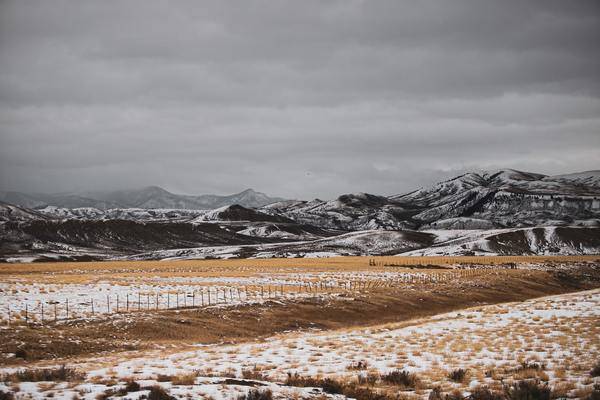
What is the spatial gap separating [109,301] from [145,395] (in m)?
30.8

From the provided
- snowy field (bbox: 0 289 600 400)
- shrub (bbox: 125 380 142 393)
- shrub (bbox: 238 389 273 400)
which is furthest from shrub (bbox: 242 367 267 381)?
shrub (bbox: 125 380 142 393)

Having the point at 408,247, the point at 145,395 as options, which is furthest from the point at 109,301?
the point at 408,247

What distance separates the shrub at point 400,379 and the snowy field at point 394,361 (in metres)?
0.28

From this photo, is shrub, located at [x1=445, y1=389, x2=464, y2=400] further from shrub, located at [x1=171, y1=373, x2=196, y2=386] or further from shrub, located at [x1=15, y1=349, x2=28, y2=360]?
shrub, located at [x1=15, y1=349, x2=28, y2=360]

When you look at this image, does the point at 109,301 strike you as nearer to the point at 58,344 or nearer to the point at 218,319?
the point at 218,319

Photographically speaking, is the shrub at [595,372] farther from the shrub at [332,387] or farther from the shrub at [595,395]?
the shrub at [332,387]

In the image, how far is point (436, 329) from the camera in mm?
28656

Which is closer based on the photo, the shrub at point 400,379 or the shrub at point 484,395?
the shrub at point 484,395

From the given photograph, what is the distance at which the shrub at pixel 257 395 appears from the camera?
12.4 metres

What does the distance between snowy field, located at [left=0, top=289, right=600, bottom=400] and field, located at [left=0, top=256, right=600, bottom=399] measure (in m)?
0.07

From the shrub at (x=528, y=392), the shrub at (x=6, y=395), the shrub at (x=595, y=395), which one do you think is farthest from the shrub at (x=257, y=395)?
the shrub at (x=595, y=395)

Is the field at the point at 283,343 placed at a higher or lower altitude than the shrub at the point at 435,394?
lower

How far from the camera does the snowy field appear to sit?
1382cm

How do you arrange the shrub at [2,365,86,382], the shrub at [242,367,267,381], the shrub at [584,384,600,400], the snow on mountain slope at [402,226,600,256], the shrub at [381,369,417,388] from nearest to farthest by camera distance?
the shrub at [584,384,600,400] → the shrub at [2,365,86,382] → the shrub at [381,369,417,388] → the shrub at [242,367,267,381] → the snow on mountain slope at [402,226,600,256]
